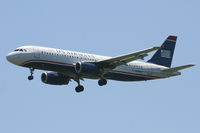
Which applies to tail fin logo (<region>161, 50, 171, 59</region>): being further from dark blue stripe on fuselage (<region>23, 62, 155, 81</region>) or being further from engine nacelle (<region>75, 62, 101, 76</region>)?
engine nacelle (<region>75, 62, 101, 76</region>)

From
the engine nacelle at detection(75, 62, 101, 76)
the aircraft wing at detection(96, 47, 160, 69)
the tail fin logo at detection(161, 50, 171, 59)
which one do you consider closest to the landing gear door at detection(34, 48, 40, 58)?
the engine nacelle at detection(75, 62, 101, 76)

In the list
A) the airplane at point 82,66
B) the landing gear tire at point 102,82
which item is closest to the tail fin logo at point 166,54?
→ the airplane at point 82,66

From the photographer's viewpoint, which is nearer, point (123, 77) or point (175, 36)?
point (123, 77)

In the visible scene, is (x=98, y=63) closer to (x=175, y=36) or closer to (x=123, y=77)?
(x=123, y=77)

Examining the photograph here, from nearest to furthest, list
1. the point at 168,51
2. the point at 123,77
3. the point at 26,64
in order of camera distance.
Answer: the point at 26,64
the point at 123,77
the point at 168,51

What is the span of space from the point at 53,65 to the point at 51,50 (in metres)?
2.07

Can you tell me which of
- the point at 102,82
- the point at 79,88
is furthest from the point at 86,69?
the point at 79,88

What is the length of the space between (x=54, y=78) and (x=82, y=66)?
7.31 metres

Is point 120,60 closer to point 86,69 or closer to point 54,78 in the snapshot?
point 86,69

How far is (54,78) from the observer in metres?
72.3

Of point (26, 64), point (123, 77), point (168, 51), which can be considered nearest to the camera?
point (26, 64)

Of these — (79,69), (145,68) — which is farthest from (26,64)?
(145,68)

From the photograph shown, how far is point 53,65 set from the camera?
2603 inches

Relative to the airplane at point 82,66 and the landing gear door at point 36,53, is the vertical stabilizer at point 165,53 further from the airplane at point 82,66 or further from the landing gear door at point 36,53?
the landing gear door at point 36,53
